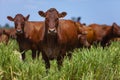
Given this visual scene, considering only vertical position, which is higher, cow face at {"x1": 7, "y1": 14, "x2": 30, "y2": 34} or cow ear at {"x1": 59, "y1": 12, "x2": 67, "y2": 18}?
cow ear at {"x1": 59, "y1": 12, "x2": 67, "y2": 18}

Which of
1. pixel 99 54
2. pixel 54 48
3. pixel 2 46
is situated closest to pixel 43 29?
pixel 54 48

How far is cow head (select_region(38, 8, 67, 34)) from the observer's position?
11078mm

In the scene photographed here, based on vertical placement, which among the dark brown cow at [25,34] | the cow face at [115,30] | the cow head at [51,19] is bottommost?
the cow face at [115,30]

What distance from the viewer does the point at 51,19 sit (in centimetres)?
1143

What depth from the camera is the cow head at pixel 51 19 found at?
11.1 metres

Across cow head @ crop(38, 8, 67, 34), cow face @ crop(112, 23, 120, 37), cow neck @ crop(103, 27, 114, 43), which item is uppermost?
cow head @ crop(38, 8, 67, 34)

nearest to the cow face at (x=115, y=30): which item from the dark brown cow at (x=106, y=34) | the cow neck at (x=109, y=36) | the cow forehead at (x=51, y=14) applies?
the dark brown cow at (x=106, y=34)

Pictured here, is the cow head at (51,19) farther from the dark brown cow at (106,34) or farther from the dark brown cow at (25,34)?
the dark brown cow at (106,34)

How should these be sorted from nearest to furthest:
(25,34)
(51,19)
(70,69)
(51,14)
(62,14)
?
(70,69), (51,19), (51,14), (62,14), (25,34)

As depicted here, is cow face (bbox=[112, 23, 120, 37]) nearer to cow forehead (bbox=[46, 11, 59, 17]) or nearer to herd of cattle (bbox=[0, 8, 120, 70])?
herd of cattle (bbox=[0, 8, 120, 70])

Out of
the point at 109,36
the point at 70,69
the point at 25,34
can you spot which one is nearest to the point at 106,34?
the point at 109,36

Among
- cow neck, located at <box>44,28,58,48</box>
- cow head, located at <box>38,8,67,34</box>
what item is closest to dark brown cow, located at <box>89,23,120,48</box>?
cow head, located at <box>38,8,67,34</box>

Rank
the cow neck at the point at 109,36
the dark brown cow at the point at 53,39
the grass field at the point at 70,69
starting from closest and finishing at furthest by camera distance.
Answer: the grass field at the point at 70,69 → the dark brown cow at the point at 53,39 → the cow neck at the point at 109,36

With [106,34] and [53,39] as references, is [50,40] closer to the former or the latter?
[53,39]
